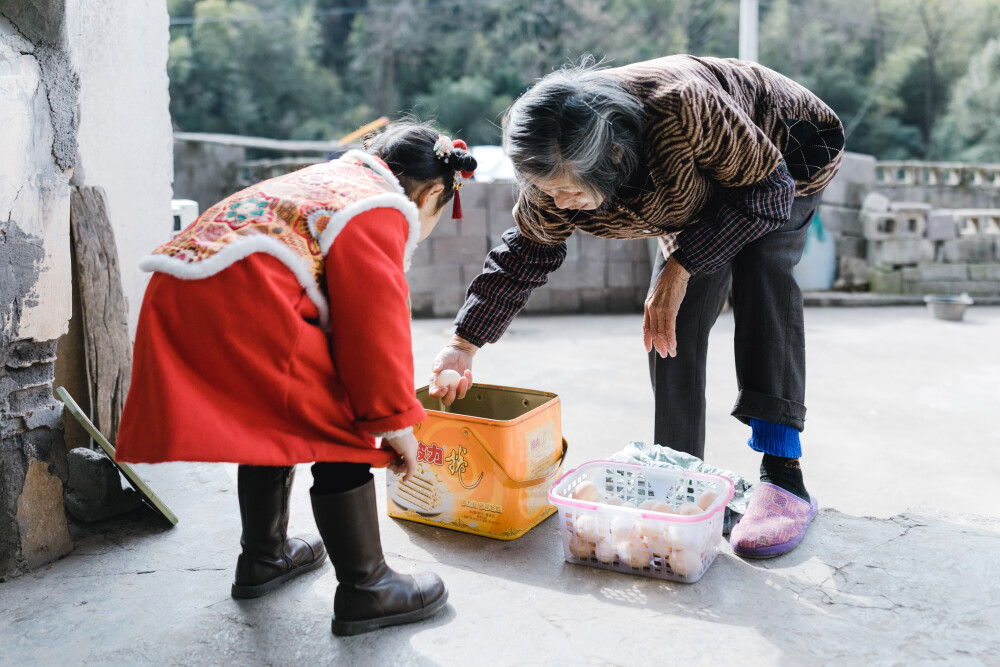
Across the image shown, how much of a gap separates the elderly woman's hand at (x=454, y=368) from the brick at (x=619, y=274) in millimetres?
5545

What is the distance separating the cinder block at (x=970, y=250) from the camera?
27.0ft

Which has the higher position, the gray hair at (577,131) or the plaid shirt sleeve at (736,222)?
the gray hair at (577,131)

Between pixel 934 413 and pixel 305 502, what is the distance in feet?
8.95

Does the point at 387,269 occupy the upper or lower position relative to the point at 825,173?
lower

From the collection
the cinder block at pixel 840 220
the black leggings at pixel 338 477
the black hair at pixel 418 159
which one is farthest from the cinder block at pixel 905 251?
the black leggings at pixel 338 477

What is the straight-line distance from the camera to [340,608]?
1.60 m

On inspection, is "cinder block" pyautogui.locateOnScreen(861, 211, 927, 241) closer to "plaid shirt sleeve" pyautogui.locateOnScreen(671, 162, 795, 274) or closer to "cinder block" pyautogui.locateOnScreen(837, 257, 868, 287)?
"cinder block" pyautogui.locateOnScreen(837, 257, 868, 287)

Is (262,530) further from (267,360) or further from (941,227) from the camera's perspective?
(941,227)

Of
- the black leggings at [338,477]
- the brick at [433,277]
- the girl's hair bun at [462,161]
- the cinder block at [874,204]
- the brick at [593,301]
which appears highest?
the girl's hair bun at [462,161]

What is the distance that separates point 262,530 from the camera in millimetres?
1751

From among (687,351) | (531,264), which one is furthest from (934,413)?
(531,264)

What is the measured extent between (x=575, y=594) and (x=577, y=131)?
1.02 m

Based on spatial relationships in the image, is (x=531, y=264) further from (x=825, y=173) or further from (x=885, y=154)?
(x=885, y=154)

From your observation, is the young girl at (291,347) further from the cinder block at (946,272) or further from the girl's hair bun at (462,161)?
the cinder block at (946,272)
